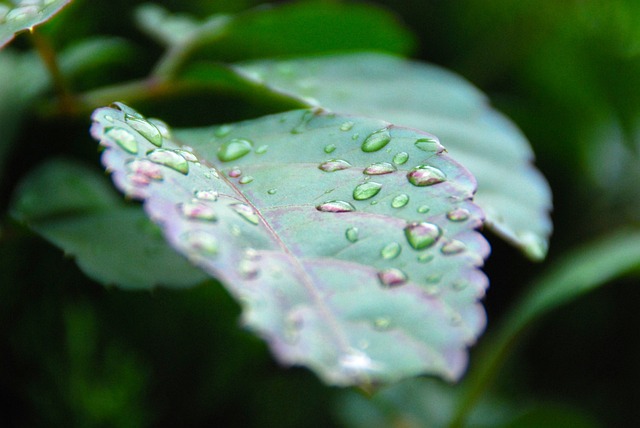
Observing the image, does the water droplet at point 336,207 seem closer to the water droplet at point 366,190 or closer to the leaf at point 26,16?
the water droplet at point 366,190

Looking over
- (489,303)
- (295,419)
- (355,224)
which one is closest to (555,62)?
(489,303)

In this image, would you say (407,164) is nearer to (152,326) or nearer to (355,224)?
(355,224)

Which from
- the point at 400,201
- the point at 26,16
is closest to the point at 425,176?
the point at 400,201

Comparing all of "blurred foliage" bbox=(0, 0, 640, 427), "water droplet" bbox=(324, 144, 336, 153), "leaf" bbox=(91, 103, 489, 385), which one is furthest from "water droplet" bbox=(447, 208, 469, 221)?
"blurred foliage" bbox=(0, 0, 640, 427)

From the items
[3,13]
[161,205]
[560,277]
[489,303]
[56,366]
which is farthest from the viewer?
[489,303]

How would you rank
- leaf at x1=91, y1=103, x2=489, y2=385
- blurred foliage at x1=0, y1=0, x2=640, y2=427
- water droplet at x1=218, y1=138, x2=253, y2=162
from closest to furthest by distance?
leaf at x1=91, y1=103, x2=489, y2=385 → water droplet at x1=218, y1=138, x2=253, y2=162 → blurred foliage at x1=0, y1=0, x2=640, y2=427

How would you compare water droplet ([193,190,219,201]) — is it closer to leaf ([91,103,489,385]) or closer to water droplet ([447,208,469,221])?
leaf ([91,103,489,385])
